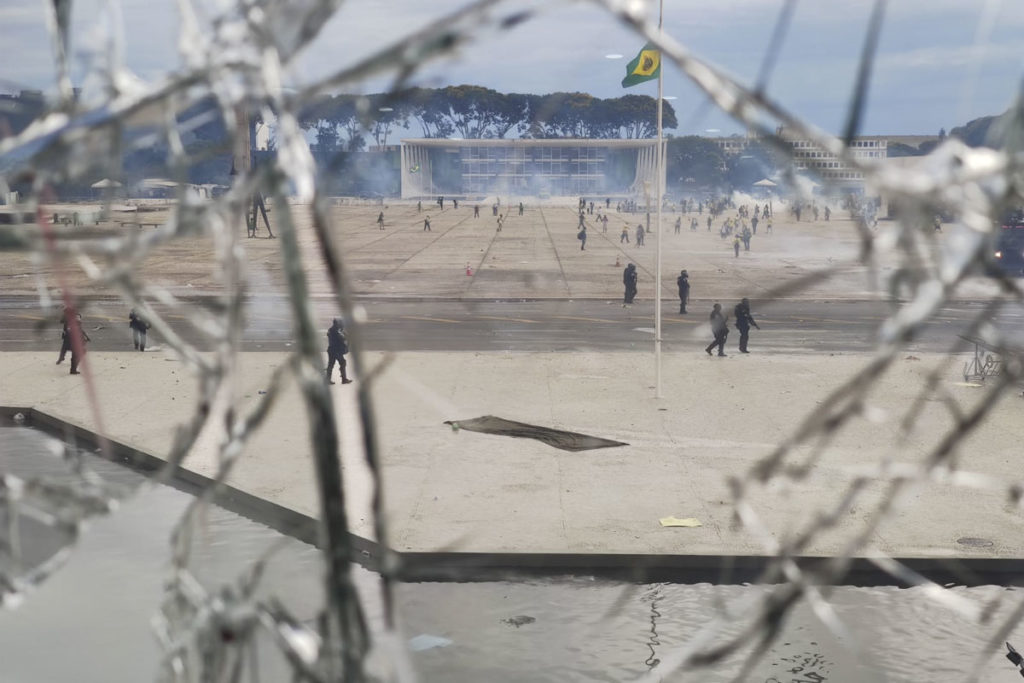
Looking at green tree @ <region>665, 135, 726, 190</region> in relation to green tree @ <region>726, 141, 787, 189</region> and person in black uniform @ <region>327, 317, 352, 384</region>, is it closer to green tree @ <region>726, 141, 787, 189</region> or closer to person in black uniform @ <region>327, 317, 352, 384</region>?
green tree @ <region>726, 141, 787, 189</region>

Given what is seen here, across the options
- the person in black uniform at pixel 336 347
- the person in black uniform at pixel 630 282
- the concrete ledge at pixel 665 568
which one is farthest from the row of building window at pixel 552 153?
the concrete ledge at pixel 665 568

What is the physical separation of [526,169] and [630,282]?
12490 cm

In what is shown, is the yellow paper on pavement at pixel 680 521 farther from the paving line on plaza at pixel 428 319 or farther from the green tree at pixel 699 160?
the green tree at pixel 699 160

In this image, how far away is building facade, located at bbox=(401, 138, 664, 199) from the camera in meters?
152

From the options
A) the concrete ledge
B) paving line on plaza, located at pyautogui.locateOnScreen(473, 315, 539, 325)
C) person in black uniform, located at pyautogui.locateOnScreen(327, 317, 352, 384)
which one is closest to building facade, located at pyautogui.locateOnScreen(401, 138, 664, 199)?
paving line on plaza, located at pyautogui.locateOnScreen(473, 315, 539, 325)

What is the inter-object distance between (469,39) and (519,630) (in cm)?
1114

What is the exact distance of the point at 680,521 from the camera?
49.9 ft

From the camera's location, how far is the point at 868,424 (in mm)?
21031

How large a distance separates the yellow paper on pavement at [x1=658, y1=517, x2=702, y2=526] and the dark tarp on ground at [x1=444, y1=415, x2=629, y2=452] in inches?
149

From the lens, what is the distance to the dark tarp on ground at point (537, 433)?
19.2 m

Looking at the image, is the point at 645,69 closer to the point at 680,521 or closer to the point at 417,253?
the point at 680,521

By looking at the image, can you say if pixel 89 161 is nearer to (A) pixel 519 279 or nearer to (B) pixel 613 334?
(B) pixel 613 334

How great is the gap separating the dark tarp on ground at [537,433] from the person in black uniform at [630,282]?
18.9m

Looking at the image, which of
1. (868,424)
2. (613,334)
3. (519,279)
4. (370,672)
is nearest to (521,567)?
(868,424)
